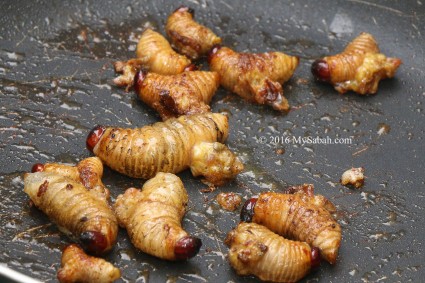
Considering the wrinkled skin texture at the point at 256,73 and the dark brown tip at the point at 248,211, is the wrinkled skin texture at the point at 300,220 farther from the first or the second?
the wrinkled skin texture at the point at 256,73

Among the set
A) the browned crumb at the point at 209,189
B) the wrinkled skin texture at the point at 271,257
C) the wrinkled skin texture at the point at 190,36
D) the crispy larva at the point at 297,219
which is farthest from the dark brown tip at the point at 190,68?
the wrinkled skin texture at the point at 271,257

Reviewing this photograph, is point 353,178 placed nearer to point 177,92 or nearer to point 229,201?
point 229,201

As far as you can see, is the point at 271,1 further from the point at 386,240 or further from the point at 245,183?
the point at 386,240

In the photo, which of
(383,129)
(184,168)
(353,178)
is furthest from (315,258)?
(383,129)

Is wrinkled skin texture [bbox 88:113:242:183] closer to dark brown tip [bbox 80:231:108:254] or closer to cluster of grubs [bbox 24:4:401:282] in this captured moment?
cluster of grubs [bbox 24:4:401:282]

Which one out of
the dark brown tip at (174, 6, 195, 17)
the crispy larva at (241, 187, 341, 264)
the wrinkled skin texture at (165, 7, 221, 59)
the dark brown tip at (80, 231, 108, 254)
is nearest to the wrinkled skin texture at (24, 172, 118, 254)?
the dark brown tip at (80, 231, 108, 254)

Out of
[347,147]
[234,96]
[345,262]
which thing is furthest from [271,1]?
[345,262]

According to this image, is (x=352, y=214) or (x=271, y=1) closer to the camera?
(x=352, y=214)
